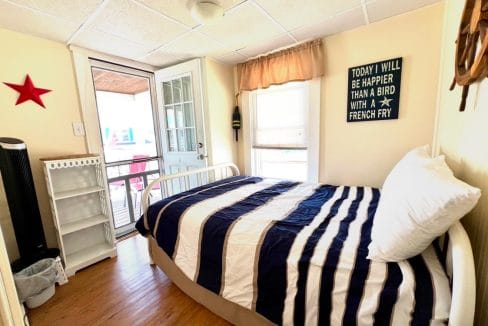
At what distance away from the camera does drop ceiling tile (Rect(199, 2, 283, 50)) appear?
5.55 feet

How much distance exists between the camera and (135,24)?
1767mm

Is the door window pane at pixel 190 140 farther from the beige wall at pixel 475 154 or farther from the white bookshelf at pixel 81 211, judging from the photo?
the beige wall at pixel 475 154

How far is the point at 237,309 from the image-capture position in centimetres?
128

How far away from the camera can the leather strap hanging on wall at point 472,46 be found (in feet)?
2.68

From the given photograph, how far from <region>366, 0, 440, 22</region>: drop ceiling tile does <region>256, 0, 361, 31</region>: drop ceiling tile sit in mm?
155

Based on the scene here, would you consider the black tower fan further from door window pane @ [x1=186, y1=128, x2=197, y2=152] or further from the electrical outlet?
door window pane @ [x1=186, y1=128, x2=197, y2=152]

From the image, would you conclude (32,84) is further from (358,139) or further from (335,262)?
(358,139)

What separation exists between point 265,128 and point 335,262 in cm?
212

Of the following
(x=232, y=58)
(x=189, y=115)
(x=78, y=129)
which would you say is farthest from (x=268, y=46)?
(x=78, y=129)

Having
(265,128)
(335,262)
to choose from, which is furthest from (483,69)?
(265,128)

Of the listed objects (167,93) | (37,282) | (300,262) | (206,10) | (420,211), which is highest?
(206,10)

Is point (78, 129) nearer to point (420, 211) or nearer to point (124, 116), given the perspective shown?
point (124, 116)

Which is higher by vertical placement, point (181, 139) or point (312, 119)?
point (312, 119)

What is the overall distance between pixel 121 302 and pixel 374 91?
2793 mm
